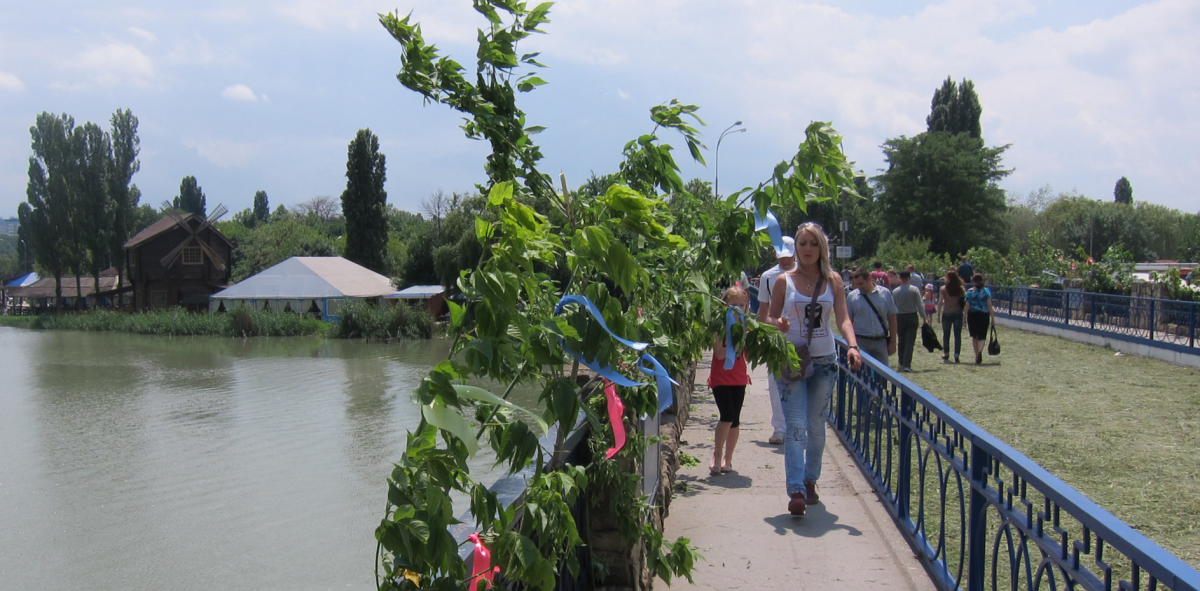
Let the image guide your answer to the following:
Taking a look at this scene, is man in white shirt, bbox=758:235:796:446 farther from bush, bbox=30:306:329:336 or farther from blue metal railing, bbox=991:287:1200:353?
bush, bbox=30:306:329:336

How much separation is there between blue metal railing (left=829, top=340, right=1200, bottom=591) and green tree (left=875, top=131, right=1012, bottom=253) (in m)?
54.6

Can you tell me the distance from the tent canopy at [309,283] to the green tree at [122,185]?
16109 mm

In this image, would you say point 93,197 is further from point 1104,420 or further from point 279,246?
point 1104,420

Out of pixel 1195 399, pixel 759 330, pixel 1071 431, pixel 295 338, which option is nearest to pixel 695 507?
pixel 759 330

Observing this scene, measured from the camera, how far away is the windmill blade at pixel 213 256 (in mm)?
66812

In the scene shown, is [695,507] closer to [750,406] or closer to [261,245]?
[750,406]

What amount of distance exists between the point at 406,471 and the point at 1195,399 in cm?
1155

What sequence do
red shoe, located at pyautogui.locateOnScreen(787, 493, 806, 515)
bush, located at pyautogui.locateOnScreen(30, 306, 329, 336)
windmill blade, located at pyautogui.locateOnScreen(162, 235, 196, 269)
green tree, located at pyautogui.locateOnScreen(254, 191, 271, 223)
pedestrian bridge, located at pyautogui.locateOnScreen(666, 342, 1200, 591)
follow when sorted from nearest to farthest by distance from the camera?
pedestrian bridge, located at pyautogui.locateOnScreen(666, 342, 1200, 591) < red shoe, located at pyautogui.locateOnScreen(787, 493, 806, 515) < bush, located at pyautogui.locateOnScreen(30, 306, 329, 336) < windmill blade, located at pyautogui.locateOnScreen(162, 235, 196, 269) < green tree, located at pyautogui.locateOnScreen(254, 191, 271, 223)

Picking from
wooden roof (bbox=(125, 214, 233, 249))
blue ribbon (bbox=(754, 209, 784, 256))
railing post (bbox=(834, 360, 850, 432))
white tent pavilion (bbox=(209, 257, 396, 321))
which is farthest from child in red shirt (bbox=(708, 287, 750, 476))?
wooden roof (bbox=(125, 214, 233, 249))

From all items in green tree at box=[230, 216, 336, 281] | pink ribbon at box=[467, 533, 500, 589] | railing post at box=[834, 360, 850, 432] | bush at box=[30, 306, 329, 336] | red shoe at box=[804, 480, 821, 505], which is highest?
green tree at box=[230, 216, 336, 281]

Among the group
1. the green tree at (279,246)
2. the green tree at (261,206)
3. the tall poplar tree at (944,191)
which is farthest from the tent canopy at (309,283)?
the green tree at (261,206)

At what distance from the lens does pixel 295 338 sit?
49.3 m

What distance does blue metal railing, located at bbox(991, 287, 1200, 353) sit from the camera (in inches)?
598

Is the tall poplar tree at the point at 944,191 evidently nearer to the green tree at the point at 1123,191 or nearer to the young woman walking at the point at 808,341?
the young woman walking at the point at 808,341
